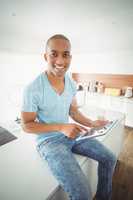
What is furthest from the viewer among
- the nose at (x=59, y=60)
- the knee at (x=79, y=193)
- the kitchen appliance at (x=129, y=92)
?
the kitchen appliance at (x=129, y=92)

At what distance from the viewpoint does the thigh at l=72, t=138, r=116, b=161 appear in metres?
0.99

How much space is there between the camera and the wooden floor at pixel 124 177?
1440mm

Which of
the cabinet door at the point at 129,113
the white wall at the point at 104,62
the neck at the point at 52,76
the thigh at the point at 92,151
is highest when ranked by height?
the white wall at the point at 104,62

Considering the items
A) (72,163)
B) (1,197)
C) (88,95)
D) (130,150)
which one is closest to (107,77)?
(88,95)

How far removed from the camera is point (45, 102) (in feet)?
3.17

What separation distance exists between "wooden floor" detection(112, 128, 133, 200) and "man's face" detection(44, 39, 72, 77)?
134 centimetres

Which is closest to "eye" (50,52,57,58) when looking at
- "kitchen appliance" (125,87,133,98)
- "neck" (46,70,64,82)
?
"neck" (46,70,64,82)

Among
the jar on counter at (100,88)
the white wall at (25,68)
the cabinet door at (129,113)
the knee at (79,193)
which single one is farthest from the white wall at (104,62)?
the knee at (79,193)

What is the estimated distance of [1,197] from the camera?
0.69 m

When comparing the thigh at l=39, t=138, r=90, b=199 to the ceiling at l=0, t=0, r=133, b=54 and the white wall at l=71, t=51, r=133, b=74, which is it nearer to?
the ceiling at l=0, t=0, r=133, b=54

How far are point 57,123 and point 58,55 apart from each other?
18.5 inches

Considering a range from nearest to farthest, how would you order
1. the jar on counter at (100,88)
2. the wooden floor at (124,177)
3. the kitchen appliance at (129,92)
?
the wooden floor at (124,177) → the kitchen appliance at (129,92) → the jar on counter at (100,88)

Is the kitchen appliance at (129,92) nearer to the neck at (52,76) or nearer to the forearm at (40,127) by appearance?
the neck at (52,76)

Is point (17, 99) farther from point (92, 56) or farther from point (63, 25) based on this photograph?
point (92, 56)
